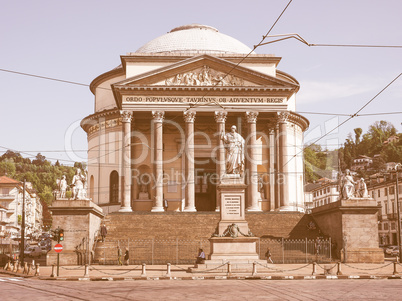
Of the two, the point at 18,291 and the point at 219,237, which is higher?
the point at 219,237

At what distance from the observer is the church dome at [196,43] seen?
2478 inches

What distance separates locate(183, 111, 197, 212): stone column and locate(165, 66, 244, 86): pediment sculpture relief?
9.24ft

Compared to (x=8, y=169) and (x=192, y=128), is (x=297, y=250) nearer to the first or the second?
(x=192, y=128)

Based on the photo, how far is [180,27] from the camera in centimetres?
7012

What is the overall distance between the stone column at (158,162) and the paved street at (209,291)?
25.5 meters

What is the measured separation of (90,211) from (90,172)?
29.6 meters

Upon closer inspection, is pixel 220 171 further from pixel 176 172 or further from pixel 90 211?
pixel 90 211

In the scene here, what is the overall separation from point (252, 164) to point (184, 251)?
14507 mm

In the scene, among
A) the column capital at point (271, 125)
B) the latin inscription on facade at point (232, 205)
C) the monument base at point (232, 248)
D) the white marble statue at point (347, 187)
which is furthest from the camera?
the column capital at point (271, 125)

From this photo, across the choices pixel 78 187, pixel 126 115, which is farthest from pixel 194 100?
pixel 78 187

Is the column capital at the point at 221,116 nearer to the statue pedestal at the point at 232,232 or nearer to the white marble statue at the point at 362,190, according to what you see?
the white marble statue at the point at 362,190

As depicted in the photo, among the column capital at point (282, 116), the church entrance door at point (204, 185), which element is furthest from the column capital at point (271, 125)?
the church entrance door at point (204, 185)

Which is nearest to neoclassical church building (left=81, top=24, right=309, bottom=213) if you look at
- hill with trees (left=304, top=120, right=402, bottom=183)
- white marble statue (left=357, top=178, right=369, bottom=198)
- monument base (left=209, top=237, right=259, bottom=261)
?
white marble statue (left=357, top=178, right=369, bottom=198)

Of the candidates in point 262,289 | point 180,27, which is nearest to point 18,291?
point 262,289
